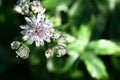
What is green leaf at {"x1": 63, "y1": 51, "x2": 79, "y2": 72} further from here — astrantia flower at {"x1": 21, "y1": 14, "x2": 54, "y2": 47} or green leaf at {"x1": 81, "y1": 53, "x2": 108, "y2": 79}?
astrantia flower at {"x1": 21, "y1": 14, "x2": 54, "y2": 47}

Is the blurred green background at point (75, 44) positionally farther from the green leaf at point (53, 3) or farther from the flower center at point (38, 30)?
the flower center at point (38, 30)

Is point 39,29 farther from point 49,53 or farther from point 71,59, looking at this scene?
point 71,59

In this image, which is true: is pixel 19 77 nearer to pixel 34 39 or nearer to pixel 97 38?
pixel 97 38

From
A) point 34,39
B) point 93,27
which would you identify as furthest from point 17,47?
point 93,27

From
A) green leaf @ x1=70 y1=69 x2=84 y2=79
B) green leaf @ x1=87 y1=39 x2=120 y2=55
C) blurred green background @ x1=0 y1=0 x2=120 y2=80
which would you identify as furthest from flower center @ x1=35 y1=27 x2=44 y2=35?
green leaf @ x1=70 y1=69 x2=84 y2=79

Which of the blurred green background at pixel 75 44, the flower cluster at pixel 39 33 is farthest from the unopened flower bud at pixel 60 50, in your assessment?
the blurred green background at pixel 75 44

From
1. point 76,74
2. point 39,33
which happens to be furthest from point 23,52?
point 76,74
